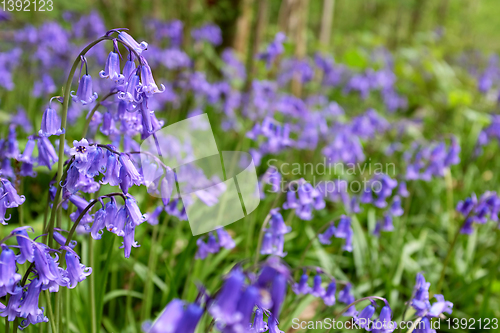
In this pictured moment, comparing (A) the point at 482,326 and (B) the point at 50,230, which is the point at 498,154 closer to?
(A) the point at 482,326

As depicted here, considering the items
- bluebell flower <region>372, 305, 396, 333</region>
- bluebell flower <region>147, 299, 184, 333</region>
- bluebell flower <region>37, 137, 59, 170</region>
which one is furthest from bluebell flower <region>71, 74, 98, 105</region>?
bluebell flower <region>372, 305, 396, 333</region>

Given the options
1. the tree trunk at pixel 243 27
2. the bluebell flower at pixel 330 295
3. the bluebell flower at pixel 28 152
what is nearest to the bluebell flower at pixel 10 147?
the bluebell flower at pixel 28 152

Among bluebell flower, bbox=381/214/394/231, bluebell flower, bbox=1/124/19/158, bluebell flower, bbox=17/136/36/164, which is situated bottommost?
bluebell flower, bbox=381/214/394/231

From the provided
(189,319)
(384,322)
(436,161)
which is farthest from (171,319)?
(436,161)

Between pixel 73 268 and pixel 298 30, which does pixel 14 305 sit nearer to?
pixel 73 268

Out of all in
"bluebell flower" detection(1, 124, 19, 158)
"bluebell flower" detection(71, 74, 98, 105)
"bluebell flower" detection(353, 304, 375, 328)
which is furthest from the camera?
"bluebell flower" detection(1, 124, 19, 158)

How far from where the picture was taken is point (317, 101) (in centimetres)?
706

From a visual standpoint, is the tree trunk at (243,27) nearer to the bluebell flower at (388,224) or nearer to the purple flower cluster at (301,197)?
the bluebell flower at (388,224)

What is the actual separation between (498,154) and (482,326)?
14.9ft

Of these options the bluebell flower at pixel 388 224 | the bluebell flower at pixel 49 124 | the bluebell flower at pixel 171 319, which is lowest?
the bluebell flower at pixel 388 224

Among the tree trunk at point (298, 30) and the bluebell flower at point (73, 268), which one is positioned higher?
the tree trunk at point (298, 30)

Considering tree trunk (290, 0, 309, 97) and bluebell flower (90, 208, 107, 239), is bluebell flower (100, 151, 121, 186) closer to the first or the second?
bluebell flower (90, 208, 107, 239)

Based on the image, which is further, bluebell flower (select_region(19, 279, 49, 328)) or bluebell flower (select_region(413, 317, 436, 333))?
bluebell flower (select_region(413, 317, 436, 333))

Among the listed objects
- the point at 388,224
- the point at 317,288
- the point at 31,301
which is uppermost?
the point at 31,301
